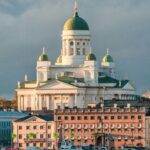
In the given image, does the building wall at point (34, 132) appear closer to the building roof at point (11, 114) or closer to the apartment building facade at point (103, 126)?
the apartment building facade at point (103, 126)

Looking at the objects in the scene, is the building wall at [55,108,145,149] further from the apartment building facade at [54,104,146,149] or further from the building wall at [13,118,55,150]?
the building wall at [13,118,55,150]

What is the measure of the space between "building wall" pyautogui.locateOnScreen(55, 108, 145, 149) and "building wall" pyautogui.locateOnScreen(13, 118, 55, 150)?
64.6 inches

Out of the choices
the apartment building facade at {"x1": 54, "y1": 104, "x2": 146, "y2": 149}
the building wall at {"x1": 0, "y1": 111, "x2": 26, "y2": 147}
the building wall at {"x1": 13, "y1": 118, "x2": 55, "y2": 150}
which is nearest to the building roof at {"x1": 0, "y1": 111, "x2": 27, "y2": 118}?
the building wall at {"x1": 0, "y1": 111, "x2": 26, "y2": 147}

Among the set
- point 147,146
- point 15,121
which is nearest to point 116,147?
point 147,146

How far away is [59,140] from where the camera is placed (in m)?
178

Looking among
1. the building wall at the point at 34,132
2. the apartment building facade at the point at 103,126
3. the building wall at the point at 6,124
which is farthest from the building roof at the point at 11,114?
the apartment building facade at the point at 103,126

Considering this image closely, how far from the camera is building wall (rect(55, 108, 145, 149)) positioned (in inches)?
6973

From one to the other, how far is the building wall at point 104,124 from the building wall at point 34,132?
164 cm

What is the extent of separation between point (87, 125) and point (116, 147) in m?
6.60

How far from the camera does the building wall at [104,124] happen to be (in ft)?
581

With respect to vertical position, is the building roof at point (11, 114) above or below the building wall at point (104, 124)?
above

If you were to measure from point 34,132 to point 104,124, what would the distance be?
7406 millimetres

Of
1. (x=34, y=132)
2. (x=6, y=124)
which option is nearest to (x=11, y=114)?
(x=6, y=124)

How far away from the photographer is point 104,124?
17950cm
